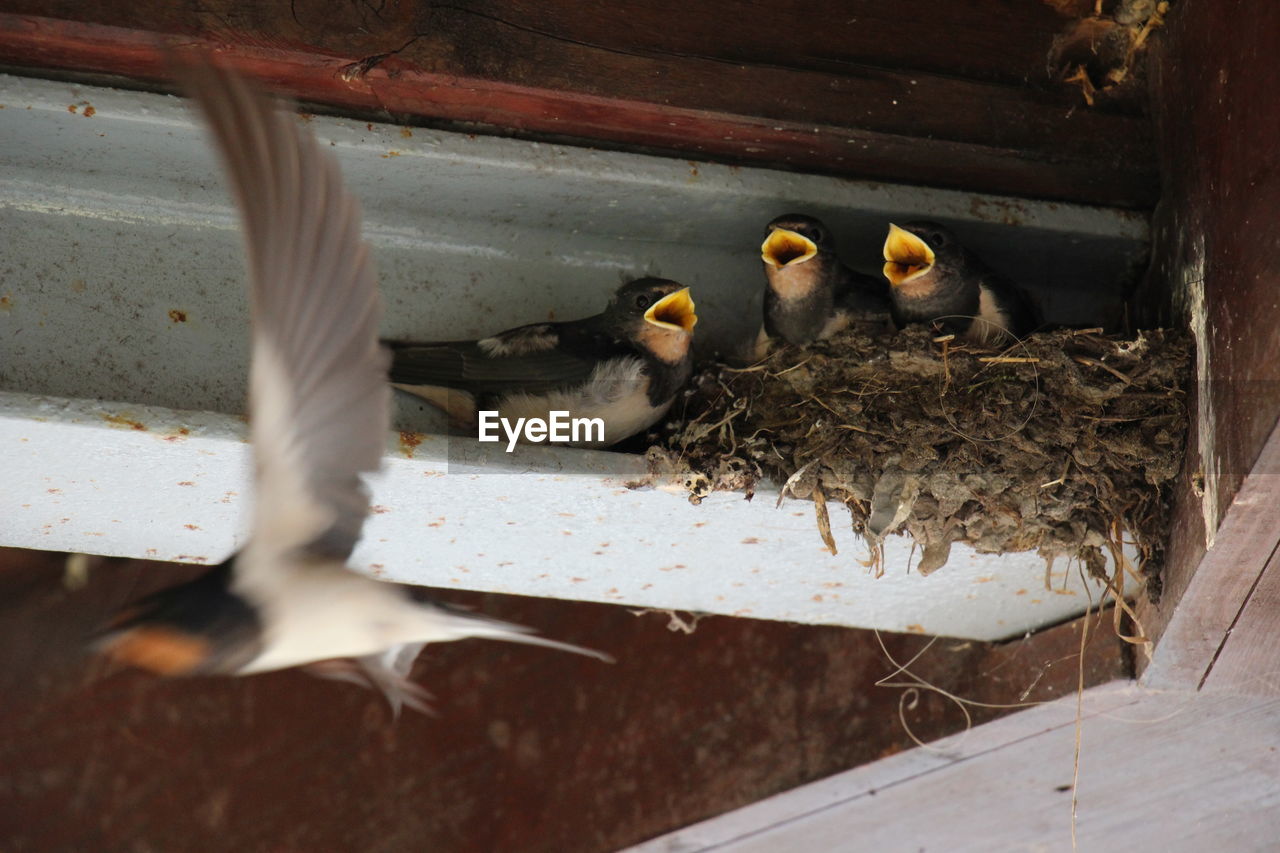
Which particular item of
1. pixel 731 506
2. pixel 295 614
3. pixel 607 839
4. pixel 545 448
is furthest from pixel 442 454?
pixel 607 839

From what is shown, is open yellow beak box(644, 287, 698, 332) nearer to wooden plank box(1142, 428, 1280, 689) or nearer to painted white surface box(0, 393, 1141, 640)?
painted white surface box(0, 393, 1141, 640)

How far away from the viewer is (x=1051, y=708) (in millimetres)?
2797

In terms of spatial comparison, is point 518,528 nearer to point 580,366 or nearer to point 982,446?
point 580,366

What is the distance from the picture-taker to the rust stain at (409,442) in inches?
83.7

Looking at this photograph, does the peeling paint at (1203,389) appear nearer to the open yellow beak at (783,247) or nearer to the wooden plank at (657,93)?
the wooden plank at (657,93)

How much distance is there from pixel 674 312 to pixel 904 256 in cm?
47

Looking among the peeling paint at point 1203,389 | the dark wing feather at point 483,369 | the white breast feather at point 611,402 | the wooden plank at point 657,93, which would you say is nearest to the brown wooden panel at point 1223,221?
the peeling paint at point 1203,389

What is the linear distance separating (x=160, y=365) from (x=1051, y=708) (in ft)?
5.87

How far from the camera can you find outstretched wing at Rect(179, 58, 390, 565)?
1633 millimetres

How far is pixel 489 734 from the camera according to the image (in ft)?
9.40

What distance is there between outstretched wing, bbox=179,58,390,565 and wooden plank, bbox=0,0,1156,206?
647 millimetres

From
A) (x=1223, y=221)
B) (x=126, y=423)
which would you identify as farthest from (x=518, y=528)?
(x=1223, y=221)

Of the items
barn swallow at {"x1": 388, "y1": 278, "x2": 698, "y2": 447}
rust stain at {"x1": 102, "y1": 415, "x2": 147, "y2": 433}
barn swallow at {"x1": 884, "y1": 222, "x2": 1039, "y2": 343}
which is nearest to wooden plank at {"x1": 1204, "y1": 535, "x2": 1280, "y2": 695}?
barn swallow at {"x1": 884, "y1": 222, "x2": 1039, "y2": 343}

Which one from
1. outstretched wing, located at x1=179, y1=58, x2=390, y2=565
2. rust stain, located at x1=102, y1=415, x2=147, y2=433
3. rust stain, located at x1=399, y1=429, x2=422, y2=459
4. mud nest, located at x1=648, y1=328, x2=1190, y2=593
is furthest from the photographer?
mud nest, located at x1=648, y1=328, x2=1190, y2=593
